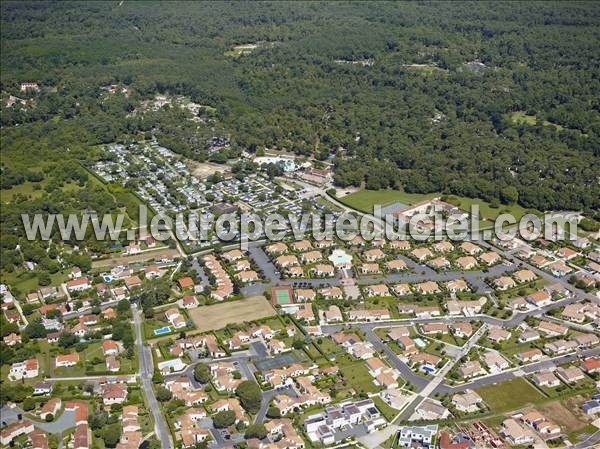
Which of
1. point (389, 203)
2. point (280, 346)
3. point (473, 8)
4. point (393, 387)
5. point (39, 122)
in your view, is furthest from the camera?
point (473, 8)

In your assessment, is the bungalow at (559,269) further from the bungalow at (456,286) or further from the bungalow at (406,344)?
the bungalow at (406,344)

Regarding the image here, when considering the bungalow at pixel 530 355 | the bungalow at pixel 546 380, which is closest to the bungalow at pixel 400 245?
the bungalow at pixel 530 355

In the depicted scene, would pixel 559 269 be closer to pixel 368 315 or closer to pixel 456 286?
pixel 456 286

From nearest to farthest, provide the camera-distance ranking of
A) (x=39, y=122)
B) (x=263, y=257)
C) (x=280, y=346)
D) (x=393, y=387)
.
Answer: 1. (x=393, y=387)
2. (x=280, y=346)
3. (x=263, y=257)
4. (x=39, y=122)

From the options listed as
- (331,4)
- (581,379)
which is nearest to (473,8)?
(331,4)

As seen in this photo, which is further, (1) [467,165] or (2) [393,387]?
(1) [467,165]

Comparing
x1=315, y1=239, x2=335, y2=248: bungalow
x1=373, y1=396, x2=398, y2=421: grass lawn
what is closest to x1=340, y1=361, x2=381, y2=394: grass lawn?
x1=373, y1=396, x2=398, y2=421: grass lawn

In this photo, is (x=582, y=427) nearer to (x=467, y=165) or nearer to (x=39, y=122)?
(x=467, y=165)
